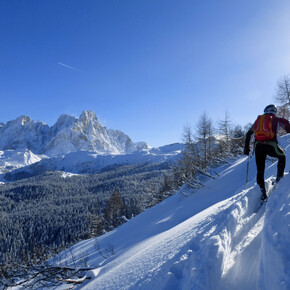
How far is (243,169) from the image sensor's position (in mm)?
11398

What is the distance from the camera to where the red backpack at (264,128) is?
4402 mm

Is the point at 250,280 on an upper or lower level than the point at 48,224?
upper

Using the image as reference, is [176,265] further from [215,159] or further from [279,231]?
[215,159]

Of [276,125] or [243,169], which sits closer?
[276,125]

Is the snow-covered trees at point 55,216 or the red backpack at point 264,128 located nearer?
the red backpack at point 264,128

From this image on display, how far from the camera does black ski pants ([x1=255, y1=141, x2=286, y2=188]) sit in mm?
4414

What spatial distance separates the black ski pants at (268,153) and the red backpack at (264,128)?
17 centimetres

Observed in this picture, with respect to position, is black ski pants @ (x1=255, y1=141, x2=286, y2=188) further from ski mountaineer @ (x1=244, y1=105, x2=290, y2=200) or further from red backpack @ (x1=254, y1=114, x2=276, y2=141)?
red backpack @ (x1=254, y1=114, x2=276, y2=141)

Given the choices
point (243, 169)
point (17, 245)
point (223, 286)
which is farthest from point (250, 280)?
point (17, 245)

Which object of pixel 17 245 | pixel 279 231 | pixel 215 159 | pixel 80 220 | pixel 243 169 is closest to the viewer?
pixel 279 231

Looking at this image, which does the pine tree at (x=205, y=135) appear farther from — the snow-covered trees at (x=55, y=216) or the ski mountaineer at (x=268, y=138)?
the ski mountaineer at (x=268, y=138)

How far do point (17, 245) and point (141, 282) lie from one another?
97.3 m

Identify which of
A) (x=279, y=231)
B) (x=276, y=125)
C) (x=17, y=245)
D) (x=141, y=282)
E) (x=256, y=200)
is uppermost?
(x=276, y=125)

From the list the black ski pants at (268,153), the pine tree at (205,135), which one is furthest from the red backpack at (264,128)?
the pine tree at (205,135)
